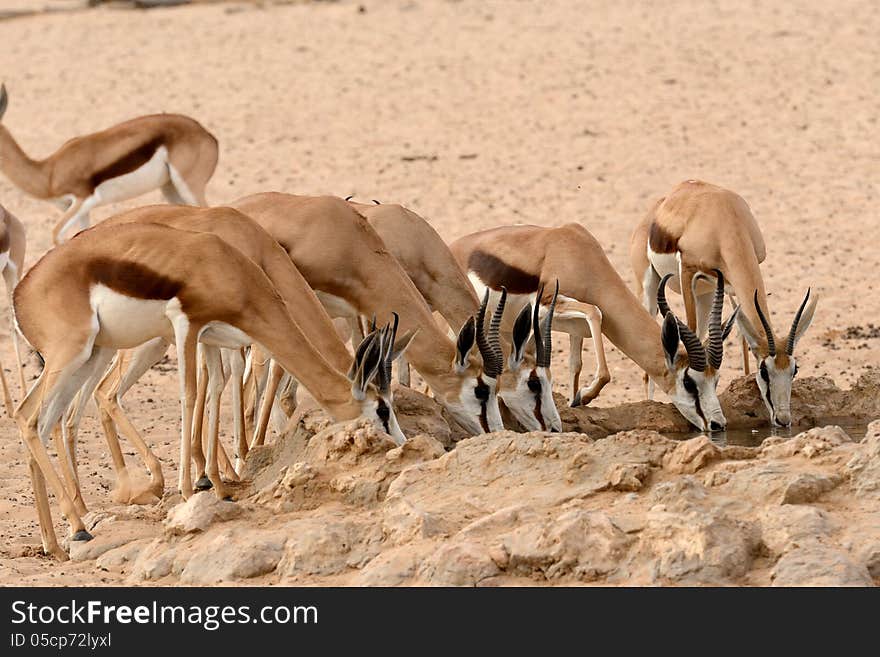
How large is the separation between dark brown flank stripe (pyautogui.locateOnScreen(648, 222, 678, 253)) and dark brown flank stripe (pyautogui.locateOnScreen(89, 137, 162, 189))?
4.41m

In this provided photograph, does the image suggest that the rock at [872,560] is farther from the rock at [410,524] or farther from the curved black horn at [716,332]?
the curved black horn at [716,332]

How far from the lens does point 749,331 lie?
964 cm

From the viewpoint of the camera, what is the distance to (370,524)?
6.10 meters

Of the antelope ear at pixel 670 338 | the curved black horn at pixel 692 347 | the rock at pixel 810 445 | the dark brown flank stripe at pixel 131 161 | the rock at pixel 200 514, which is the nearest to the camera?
the rock at pixel 810 445

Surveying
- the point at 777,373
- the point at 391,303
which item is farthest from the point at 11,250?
the point at 777,373

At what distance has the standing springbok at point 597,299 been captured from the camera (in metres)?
9.14

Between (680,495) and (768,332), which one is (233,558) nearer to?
(680,495)

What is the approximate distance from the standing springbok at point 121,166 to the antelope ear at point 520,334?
5206mm

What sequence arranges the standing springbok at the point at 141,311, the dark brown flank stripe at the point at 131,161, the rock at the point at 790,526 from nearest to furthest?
the rock at the point at 790,526 < the standing springbok at the point at 141,311 < the dark brown flank stripe at the point at 131,161

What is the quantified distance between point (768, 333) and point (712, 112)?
9.88 m

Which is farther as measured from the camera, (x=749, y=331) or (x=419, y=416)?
(x=749, y=331)

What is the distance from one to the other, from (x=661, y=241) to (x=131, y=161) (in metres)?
4.67

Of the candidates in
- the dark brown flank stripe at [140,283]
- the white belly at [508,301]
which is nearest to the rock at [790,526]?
the dark brown flank stripe at [140,283]
